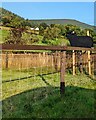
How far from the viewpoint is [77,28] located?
25.2m

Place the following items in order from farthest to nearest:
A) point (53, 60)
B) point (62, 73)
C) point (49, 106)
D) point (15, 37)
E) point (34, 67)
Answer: point (15, 37) < point (53, 60) < point (34, 67) < point (62, 73) < point (49, 106)

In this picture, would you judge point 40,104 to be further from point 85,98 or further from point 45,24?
point 45,24

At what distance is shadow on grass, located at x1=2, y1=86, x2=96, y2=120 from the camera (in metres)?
4.41

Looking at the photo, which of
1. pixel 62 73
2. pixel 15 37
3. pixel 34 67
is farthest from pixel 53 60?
pixel 15 37

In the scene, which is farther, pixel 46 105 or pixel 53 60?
pixel 53 60

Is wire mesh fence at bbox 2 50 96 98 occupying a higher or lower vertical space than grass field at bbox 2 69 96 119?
higher

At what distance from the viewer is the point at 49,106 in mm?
4879

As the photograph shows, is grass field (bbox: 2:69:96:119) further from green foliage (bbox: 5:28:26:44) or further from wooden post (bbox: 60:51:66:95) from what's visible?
green foliage (bbox: 5:28:26:44)

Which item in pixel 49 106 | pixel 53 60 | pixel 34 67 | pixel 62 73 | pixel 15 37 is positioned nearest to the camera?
pixel 49 106

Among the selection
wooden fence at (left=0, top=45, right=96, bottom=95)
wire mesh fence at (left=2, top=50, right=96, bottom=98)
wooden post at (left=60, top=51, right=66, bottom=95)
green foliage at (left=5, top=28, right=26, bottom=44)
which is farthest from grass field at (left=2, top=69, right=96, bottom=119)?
green foliage at (left=5, top=28, right=26, bottom=44)

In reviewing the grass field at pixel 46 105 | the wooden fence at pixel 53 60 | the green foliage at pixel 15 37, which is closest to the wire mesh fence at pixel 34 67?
the wooden fence at pixel 53 60

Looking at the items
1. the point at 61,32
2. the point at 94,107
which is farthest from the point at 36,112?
the point at 61,32

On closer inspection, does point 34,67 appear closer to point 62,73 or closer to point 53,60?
point 53,60

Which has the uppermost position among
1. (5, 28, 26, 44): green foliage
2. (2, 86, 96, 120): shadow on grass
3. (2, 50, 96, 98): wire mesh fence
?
(5, 28, 26, 44): green foliage
